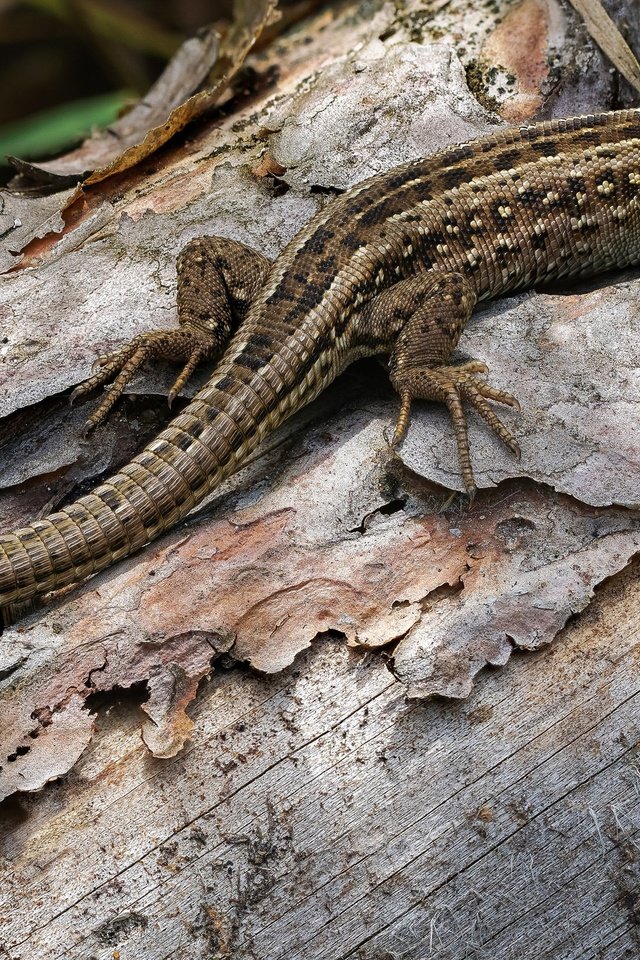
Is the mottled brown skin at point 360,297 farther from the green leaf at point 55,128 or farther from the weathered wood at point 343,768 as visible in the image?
the green leaf at point 55,128

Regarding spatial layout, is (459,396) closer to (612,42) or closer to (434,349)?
(434,349)

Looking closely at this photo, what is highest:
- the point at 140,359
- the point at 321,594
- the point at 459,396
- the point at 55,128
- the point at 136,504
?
the point at 55,128

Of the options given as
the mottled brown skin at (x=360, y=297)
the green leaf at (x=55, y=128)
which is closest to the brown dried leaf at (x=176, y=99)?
the green leaf at (x=55, y=128)

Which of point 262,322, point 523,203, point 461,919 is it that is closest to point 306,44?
point 523,203

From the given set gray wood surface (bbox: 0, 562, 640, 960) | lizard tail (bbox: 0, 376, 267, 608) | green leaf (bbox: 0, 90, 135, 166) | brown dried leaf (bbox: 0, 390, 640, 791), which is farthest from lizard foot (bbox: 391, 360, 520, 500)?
green leaf (bbox: 0, 90, 135, 166)

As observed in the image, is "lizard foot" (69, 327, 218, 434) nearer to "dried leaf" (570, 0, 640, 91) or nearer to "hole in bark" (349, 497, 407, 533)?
"hole in bark" (349, 497, 407, 533)

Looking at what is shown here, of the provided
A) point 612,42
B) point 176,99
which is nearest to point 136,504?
point 176,99
